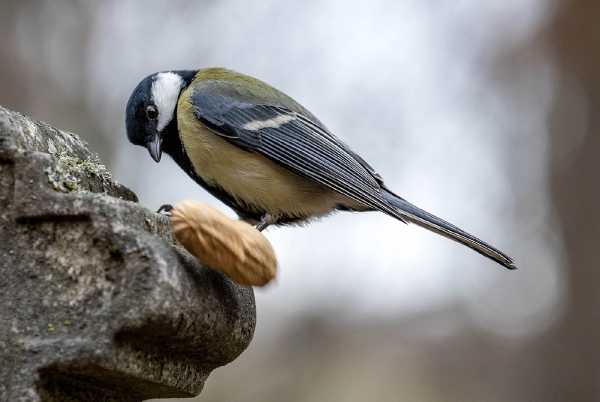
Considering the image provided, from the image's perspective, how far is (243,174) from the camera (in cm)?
213

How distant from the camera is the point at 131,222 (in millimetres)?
997

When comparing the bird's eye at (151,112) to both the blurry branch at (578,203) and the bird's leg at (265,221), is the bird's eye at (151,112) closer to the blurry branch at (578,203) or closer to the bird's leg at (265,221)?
the bird's leg at (265,221)

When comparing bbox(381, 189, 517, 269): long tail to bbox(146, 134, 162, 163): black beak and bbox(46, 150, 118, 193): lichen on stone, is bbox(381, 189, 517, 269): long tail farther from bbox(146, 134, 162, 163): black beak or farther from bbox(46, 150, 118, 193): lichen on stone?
bbox(46, 150, 118, 193): lichen on stone

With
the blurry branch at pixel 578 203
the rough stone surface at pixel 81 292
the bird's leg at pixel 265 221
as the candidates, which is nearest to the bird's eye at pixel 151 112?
the bird's leg at pixel 265 221

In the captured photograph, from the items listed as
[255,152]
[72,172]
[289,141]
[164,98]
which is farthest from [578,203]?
[72,172]

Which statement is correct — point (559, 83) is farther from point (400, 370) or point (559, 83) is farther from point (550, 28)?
point (400, 370)

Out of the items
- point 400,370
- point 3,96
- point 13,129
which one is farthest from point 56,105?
point 13,129

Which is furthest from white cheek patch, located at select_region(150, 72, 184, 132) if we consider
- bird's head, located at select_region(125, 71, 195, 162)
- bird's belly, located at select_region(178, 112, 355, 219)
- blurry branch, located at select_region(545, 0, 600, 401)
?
blurry branch, located at select_region(545, 0, 600, 401)

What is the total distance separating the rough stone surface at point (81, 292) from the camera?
903mm

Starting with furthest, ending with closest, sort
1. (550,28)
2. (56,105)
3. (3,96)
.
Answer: (550,28) → (56,105) → (3,96)

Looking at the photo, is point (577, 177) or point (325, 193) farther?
point (577, 177)

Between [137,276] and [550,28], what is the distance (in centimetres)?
466

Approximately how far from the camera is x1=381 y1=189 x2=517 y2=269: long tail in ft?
6.02

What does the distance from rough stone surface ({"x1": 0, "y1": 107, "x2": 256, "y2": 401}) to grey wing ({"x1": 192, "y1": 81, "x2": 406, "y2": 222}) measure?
1.11 metres
